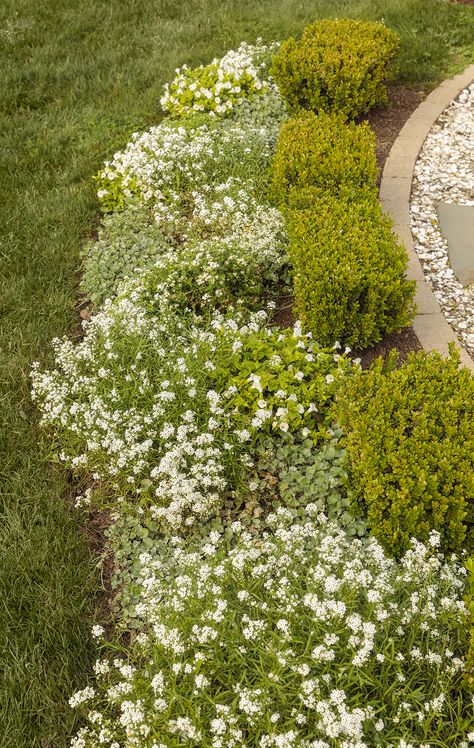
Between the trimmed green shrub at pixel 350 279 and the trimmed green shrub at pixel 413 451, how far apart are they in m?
0.73

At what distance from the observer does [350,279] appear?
14.2 ft

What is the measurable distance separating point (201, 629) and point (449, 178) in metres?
5.14

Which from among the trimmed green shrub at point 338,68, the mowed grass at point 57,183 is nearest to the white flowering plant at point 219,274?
the mowed grass at point 57,183

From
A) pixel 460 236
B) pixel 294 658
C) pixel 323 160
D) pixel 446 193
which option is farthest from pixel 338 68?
pixel 294 658

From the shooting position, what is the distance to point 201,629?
3016 millimetres

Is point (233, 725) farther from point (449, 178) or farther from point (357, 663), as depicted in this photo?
point (449, 178)

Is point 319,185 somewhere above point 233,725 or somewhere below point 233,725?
above

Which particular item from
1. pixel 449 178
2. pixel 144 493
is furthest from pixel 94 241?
pixel 449 178

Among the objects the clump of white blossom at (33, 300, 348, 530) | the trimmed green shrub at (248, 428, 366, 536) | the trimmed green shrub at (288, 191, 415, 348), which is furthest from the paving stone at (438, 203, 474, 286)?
the trimmed green shrub at (248, 428, 366, 536)

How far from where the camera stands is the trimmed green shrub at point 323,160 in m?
5.32

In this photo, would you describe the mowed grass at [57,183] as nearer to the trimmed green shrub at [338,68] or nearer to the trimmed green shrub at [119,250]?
the trimmed green shrub at [119,250]

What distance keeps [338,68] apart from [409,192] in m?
1.41

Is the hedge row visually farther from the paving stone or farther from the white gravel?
the paving stone

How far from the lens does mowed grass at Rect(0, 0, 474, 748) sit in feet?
11.4
